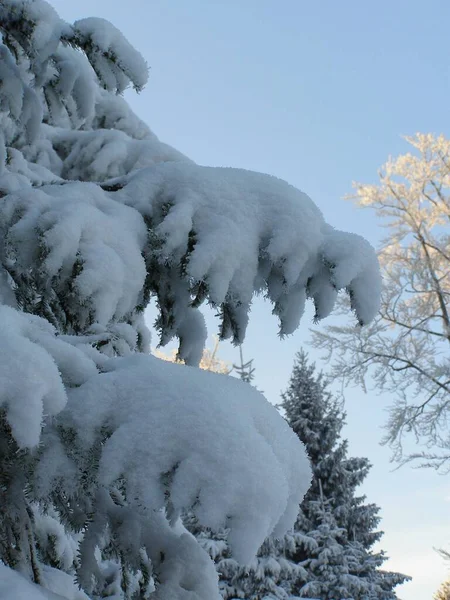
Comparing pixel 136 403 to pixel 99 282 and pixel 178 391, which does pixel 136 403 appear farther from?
pixel 99 282

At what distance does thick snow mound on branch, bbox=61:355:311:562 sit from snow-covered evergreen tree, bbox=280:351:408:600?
38.9ft

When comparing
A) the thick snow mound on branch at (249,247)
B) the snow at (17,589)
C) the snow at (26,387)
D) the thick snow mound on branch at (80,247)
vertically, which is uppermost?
the thick snow mound on branch at (249,247)

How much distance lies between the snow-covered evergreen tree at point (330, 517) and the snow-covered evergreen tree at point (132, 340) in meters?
11.2

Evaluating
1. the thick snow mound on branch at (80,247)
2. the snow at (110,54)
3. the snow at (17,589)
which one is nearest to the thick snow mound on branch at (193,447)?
the snow at (17,589)

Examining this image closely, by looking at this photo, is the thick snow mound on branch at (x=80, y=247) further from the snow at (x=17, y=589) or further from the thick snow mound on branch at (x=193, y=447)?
the snow at (x=17, y=589)

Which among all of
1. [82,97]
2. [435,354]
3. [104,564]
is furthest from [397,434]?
[82,97]

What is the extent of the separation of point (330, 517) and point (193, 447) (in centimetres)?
1473

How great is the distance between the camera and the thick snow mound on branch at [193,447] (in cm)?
109

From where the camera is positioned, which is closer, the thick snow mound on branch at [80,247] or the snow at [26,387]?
the snow at [26,387]

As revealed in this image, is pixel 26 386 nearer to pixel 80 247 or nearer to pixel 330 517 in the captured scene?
pixel 80 247

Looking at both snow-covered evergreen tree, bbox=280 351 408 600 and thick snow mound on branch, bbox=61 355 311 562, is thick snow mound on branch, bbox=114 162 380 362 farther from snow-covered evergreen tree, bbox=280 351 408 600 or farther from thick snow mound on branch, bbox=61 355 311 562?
snow-covered evergreen tree, bbox=280 351 408 600

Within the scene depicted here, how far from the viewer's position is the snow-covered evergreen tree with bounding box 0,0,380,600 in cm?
113

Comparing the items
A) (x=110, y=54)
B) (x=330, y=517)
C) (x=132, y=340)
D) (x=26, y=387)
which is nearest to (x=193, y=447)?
(x=26, y=387)

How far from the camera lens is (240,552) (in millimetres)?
1059
